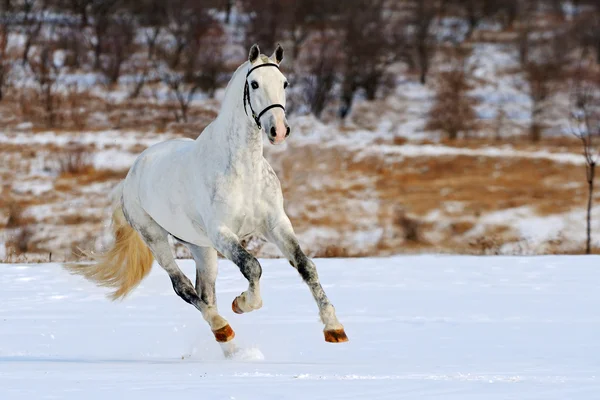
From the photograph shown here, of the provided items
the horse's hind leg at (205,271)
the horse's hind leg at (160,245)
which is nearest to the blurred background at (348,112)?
the horse's hind leg at (160,245)

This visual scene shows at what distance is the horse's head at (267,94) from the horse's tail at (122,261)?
2.37 metres

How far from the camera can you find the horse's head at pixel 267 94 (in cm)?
552

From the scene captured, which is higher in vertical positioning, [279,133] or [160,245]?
[279,133]

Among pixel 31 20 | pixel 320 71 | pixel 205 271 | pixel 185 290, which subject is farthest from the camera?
pixel 31 20

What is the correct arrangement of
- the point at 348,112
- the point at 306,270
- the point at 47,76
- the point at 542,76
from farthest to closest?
the point at 542,76 → the point at 348,112 → the point at 47,76 → the point at 306,270

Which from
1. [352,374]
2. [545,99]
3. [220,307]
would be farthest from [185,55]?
[352,374]

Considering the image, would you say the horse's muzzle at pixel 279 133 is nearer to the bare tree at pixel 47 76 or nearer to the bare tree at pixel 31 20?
the bare tree at pixel 47 76

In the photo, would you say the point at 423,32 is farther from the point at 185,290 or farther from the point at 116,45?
the point at 185,290

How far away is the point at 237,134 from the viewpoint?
6094 mm

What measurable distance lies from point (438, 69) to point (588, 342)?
3545 centimetres

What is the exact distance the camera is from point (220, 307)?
880cm

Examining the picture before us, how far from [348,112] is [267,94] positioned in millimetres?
31067

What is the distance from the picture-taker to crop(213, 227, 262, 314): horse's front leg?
19.2ft

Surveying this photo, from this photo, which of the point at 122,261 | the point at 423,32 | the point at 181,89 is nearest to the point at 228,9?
the point at 423,32
